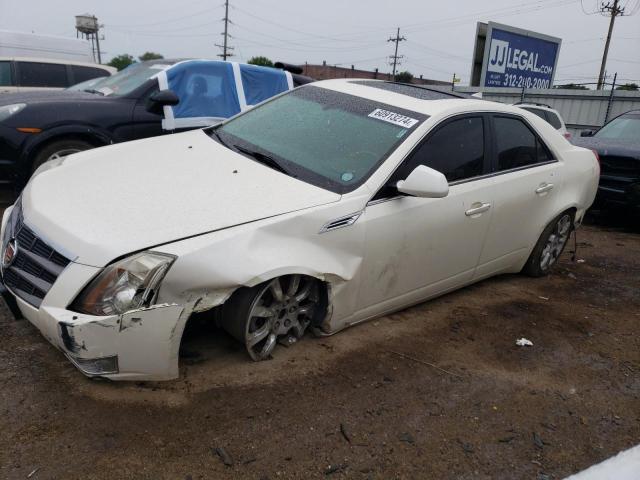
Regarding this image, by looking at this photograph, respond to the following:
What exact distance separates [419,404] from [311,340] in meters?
0.78

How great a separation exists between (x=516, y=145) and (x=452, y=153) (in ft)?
2.77

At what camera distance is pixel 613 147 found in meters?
7.24

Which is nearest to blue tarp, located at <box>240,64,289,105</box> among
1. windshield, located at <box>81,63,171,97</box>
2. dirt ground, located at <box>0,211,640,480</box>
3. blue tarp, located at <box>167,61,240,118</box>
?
blue tarp, located at <box>167,61,240,118</box>

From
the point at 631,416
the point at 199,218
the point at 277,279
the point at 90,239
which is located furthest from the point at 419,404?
the point at 90,239

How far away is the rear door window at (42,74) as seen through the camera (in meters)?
9.75

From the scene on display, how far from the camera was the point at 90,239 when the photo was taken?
243 cm

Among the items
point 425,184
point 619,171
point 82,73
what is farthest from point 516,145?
point 82,73

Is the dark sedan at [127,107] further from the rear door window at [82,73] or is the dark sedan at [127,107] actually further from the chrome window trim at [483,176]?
the rear door window at [82,73]

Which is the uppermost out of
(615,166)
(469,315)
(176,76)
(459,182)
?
(176,76)

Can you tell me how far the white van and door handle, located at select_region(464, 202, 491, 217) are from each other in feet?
29.0

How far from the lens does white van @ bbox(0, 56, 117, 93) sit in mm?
9648

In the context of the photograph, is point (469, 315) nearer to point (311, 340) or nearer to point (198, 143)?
point (311, 340)

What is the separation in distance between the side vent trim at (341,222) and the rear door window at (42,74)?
9.15 m

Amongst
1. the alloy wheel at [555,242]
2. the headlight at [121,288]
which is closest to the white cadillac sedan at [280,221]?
the headlight at [121,288]
